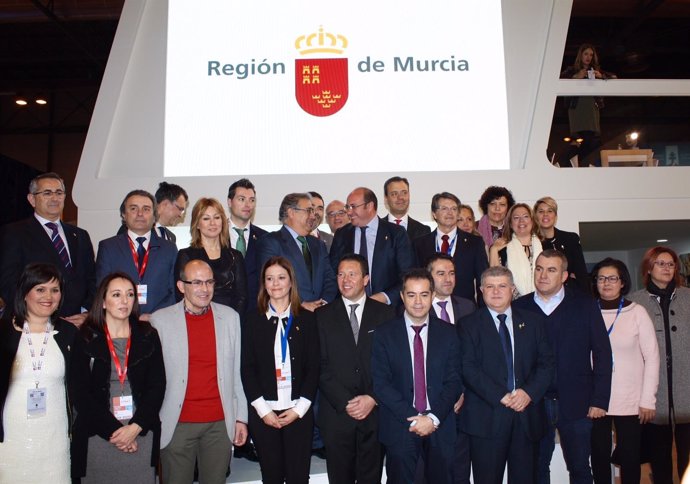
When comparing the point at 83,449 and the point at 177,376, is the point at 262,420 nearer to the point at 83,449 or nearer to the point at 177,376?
the point at 177,376

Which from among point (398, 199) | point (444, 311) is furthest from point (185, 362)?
point (398, 199)

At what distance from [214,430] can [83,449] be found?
654mm

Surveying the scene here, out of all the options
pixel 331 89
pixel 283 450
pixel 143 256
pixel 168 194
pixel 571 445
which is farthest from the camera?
pixel 331 89

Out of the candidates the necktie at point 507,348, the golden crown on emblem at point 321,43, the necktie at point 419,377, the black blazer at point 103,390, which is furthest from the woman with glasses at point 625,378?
A: the golden crown on emblem at point 321,43

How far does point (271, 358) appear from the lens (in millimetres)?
3277

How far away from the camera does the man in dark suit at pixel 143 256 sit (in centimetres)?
366

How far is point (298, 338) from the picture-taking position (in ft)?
10.9

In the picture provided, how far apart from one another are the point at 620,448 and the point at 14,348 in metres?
3.56

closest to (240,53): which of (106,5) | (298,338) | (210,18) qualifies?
(210,18)

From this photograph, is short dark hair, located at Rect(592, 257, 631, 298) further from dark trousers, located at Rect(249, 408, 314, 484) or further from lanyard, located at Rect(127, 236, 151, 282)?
lanyard, located at Rect(127, 236, 151, 282)

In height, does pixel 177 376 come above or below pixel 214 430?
above

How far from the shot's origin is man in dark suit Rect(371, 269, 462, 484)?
324 cm

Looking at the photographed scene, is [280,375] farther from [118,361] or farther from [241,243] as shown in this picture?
[241,243]

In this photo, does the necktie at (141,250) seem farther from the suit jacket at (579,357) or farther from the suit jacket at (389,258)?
the suit jacket at (579,357)
